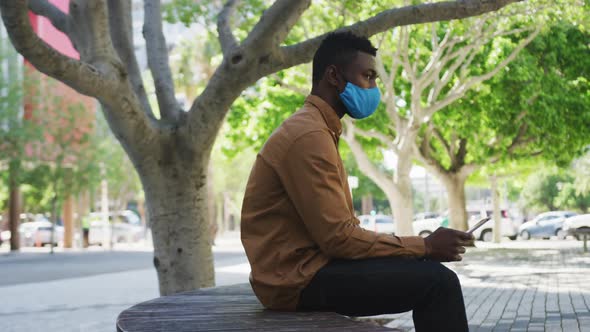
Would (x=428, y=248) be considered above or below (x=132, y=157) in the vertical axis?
below

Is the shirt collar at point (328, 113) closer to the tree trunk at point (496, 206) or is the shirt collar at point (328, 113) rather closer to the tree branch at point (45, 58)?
the tree branch at point (45, 58)

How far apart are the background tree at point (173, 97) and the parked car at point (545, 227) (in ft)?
126

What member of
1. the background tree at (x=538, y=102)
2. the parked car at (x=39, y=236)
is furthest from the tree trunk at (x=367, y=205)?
the background tree at (x=538, y=102)

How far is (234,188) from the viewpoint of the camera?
A: 64.6 m

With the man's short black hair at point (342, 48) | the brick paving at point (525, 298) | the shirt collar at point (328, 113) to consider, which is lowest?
the brick paving at point (525, 298)

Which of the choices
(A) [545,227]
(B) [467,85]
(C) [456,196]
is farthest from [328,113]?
(A) [545,227]

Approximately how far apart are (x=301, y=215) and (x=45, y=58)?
343cm

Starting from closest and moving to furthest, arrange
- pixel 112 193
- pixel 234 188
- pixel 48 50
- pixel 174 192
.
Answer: pixel 48 50 → pixel 174 192 → pixel 112 193 → pixel 234 188

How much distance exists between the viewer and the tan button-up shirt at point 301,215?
3010 millimetres

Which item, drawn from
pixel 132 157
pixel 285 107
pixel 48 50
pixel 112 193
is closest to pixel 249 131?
→ pixel 285 107

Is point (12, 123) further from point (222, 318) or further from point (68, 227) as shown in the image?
point (222, 318)

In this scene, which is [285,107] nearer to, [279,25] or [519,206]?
[279,25]

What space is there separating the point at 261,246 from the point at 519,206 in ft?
315

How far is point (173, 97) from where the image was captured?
795cm
